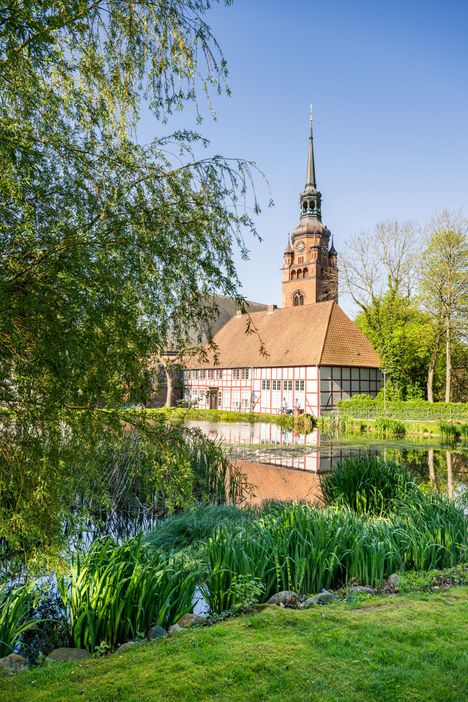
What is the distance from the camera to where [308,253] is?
48625mm

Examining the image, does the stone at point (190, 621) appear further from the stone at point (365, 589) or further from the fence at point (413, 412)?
the fence at point (413, 412)

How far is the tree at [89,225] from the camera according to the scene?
2725 millimetres

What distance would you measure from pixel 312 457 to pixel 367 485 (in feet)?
26.7

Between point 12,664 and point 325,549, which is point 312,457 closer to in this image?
point 325,549

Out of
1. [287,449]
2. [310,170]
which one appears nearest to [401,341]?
[287,449]

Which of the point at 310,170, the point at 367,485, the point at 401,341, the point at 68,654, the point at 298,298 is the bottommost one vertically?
the point at 68,654

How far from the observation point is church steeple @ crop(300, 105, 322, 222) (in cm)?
4919

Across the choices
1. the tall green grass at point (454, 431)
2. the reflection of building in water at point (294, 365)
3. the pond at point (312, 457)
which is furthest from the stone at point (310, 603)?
the reflection of building in water at point (294, 365)

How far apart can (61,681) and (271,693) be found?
50.9 inches

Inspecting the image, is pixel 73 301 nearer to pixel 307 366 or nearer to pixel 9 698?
pixel 9 698

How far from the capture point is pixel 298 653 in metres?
3.57

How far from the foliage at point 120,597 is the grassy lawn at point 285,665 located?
17.3 inches

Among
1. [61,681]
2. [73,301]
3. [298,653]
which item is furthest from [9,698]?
[73,301]

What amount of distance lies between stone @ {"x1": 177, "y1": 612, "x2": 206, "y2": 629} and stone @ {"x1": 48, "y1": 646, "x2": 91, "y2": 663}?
2.53 feet
